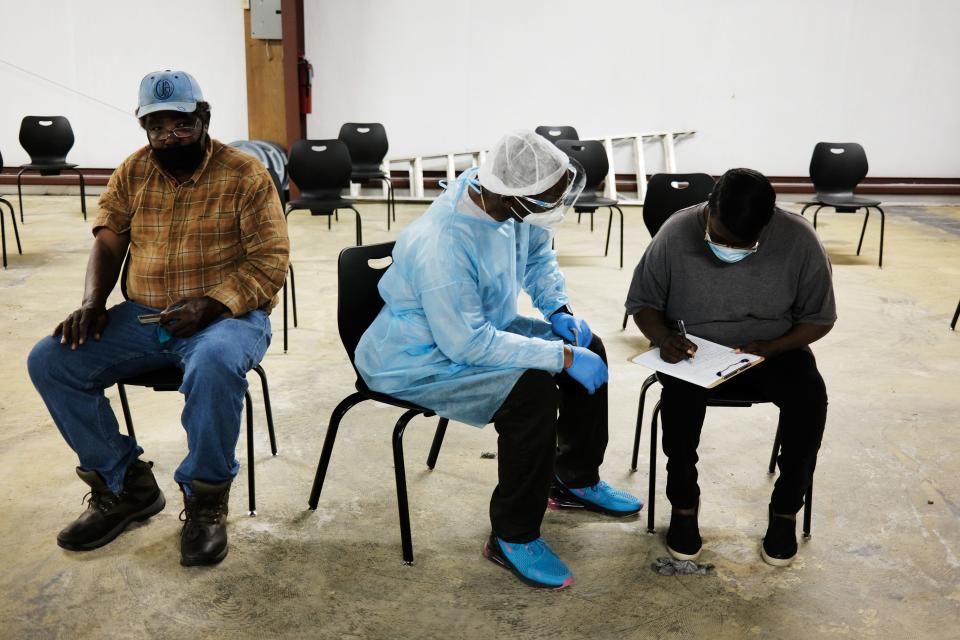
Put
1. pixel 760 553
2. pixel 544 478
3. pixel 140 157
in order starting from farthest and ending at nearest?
pixel 140 157, pixel 760 553, pixel 544 478

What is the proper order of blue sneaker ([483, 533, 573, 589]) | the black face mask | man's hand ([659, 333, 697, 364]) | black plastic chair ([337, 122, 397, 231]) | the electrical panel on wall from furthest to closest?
the electrical panel on wall
black plastic chair ([337, 122, 397, 231])
the black face mask
man's hand ([659, 333, 697, 364])
blue sneaker ([483, 533, 573, 589])

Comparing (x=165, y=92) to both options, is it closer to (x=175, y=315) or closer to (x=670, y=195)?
(x=175, y=315)

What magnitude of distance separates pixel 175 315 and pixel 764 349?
150 cm

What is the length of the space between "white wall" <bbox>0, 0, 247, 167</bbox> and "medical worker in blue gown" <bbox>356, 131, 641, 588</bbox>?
21.0ft

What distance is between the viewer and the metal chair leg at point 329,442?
2209mm

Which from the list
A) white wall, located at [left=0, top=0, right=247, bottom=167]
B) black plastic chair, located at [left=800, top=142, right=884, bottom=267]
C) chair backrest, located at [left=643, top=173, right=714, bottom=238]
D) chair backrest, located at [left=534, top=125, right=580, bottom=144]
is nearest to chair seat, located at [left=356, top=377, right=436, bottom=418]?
chair backrest, located at [left=643, top=173, right=714, bottom=238]

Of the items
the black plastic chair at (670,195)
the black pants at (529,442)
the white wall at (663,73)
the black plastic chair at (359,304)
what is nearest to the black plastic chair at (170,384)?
the black plastic chair at (359,304)

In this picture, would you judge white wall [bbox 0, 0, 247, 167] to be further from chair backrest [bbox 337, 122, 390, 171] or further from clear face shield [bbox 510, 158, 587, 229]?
clear face shield [bbox 510, 158, 587, 229]

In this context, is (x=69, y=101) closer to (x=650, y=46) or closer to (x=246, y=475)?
(x=650, y=46)

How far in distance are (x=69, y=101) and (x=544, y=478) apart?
7.47 meters

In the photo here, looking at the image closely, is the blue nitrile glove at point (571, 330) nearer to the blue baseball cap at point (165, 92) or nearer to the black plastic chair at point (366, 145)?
the blue baseball cap at point (165, 92)

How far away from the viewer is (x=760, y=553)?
2.21m

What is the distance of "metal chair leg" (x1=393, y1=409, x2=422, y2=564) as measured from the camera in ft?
6.75

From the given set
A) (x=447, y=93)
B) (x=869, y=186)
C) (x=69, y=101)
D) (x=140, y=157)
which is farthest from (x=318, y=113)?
(x=140, y=157)
